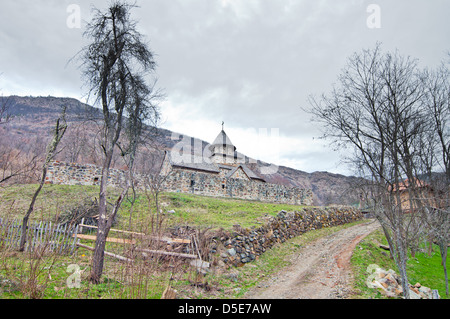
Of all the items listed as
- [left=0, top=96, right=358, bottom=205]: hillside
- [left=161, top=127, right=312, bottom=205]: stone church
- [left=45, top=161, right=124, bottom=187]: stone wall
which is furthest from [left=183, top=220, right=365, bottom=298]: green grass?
[left=0, top=96, right=358, bottom=205]: hillside

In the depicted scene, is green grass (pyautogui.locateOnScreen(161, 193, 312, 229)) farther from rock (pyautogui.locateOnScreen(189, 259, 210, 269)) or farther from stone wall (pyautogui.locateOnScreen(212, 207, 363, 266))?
rock (pyautogui.locateOnScreen(189, 259, 210, 269))

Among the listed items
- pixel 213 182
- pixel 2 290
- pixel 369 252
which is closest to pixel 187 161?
pixel 213 182

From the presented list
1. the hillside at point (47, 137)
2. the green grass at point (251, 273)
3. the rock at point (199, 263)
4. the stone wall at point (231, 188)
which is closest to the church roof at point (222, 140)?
the hillside at point (47, 137)

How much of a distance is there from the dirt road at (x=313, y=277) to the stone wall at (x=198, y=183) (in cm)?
1162

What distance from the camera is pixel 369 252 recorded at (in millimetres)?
10562

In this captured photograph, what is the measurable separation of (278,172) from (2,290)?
86.3 metres

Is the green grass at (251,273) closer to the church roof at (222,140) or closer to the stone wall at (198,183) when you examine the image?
the stone wall at (198,183)

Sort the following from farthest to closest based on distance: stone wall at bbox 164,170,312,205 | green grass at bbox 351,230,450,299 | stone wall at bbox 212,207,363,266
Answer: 1. stone wall at bbox 164,170,312,205
2. stone wall at bbox 212,207,363,266
3. green grass at bbox 351,230,450,299

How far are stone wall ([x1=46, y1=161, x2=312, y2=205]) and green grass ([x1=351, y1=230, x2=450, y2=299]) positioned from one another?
42.1ft

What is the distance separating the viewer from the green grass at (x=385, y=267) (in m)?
7.64

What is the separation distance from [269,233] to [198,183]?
10638 mm

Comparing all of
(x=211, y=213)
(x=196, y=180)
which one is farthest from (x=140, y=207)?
(x=196, y=180)

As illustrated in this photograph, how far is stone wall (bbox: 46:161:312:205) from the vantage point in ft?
55.4
